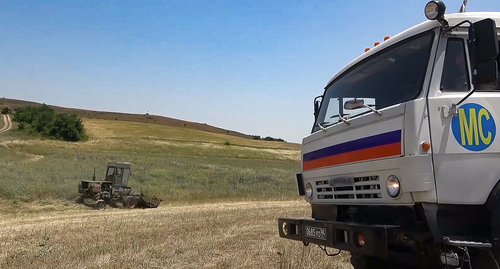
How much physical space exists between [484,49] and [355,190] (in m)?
1.67

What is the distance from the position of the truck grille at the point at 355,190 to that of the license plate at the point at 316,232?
1.28ft

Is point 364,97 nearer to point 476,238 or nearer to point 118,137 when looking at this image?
→ point 476,238

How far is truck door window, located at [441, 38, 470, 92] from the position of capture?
4047mm

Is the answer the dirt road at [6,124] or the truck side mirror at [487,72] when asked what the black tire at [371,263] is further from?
the dirt road at [6,124]

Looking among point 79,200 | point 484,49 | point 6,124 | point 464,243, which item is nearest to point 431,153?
point 464,243

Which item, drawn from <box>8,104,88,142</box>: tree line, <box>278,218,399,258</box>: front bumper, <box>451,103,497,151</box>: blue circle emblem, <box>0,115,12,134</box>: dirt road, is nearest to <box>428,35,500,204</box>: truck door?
<box>451,103,497,151</box>: blue circle emblem

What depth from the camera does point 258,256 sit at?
23.4 feet

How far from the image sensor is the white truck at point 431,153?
381cm

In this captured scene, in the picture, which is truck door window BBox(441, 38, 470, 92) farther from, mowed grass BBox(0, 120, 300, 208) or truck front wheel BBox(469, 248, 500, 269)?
mowed grass BBox(0, 120, 300, 208)

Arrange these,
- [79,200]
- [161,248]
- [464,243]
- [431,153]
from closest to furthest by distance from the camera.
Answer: [464,243], [431,153], [161,248], [79,200]

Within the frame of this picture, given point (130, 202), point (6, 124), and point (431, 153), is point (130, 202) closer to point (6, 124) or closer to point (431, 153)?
point (431, 153)

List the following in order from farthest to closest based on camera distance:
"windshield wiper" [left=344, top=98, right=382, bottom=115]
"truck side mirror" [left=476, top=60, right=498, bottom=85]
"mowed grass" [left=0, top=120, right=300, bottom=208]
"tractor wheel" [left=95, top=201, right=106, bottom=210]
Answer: "mowed grass" [left=0, top=120, right=300, bottom=208], "tractor wheel" [left=95, top=201, right=106, bottom=210], "windshield wiper" [left=344, top=98, right=382, bottom=115], "truck side mirror" [left=476, top=60, right=498, bottom=85]

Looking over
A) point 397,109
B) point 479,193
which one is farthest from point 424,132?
point 479,193

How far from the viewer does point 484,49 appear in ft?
12.4
